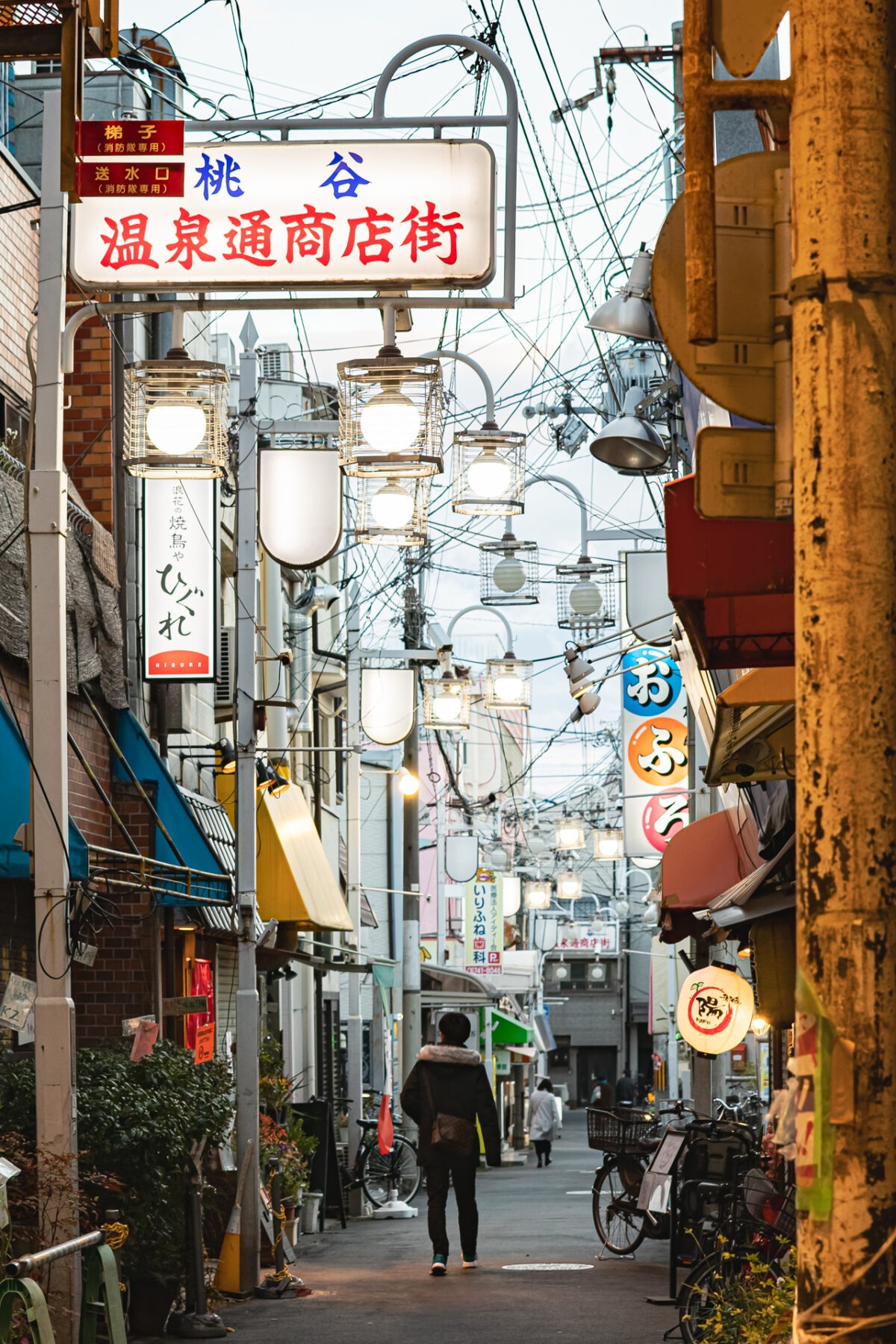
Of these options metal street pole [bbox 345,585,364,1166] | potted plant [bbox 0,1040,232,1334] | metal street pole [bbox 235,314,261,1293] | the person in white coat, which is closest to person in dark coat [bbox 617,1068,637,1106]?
the person in white coat

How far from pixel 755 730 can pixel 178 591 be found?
32.3 ft

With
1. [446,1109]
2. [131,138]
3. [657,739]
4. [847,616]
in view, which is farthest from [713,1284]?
[657,739]

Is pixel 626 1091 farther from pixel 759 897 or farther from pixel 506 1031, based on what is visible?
pixel 759 897

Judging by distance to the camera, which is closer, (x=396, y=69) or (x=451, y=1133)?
(x=396, y=69)

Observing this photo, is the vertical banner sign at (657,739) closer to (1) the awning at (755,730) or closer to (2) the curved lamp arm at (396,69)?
(1) the awning at (755,730)

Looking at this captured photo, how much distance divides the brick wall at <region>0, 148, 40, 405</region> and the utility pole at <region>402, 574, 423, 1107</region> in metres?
13.1

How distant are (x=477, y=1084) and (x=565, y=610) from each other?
544 inches

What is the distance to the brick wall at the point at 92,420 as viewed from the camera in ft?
60.3

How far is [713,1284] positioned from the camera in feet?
34.3

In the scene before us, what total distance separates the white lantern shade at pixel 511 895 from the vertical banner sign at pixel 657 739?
29.4m

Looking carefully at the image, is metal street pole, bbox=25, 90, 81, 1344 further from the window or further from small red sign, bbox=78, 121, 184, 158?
the window

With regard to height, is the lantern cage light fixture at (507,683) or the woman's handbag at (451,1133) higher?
the lantern cage light fixture at (507,683)

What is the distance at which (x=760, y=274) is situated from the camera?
3.95 m

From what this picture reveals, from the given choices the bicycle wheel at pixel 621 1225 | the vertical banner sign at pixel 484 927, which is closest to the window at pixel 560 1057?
the vertical banner sign at pixel 484 927
